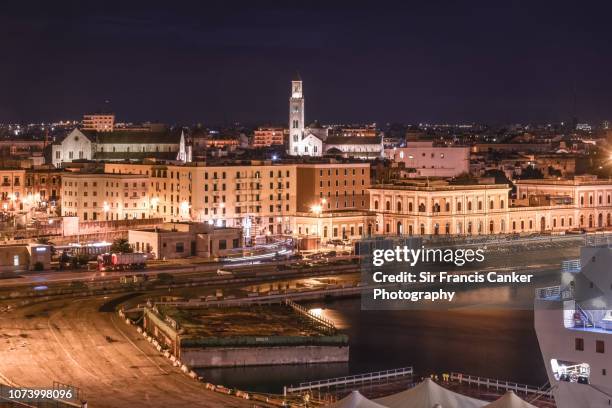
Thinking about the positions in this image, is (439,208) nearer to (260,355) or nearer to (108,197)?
(108,197)

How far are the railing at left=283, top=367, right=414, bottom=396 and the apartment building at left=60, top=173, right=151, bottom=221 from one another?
2732 cm

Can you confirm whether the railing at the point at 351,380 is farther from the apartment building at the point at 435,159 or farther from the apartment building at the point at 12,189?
the apartment building at the point at 435,159

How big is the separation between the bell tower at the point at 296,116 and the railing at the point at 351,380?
51352 millimetres

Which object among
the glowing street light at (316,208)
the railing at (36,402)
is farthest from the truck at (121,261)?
the railing at (36,402)

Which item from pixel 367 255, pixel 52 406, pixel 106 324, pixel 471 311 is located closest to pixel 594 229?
pixel 367 255

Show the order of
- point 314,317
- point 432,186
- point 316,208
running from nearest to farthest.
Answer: point 314,317, point 432,186, point 316,208

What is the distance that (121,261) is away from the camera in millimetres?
38500

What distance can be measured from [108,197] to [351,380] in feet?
96.5

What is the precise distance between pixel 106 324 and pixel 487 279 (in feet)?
36.4

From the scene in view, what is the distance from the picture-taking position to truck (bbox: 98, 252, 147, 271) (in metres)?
38.5

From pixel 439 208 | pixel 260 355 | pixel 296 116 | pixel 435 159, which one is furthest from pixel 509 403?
pixel 296 116

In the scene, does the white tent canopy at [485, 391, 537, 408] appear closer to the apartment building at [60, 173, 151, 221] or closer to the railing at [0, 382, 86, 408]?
the railing at [0, 382, 86, 408]

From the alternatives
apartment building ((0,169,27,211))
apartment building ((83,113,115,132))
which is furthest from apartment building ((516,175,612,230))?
apartment building ((83,113,115,132))

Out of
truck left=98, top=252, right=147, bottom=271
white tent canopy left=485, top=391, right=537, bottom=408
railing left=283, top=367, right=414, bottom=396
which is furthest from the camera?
truck left=98, top=252, right=147, bottom=271
